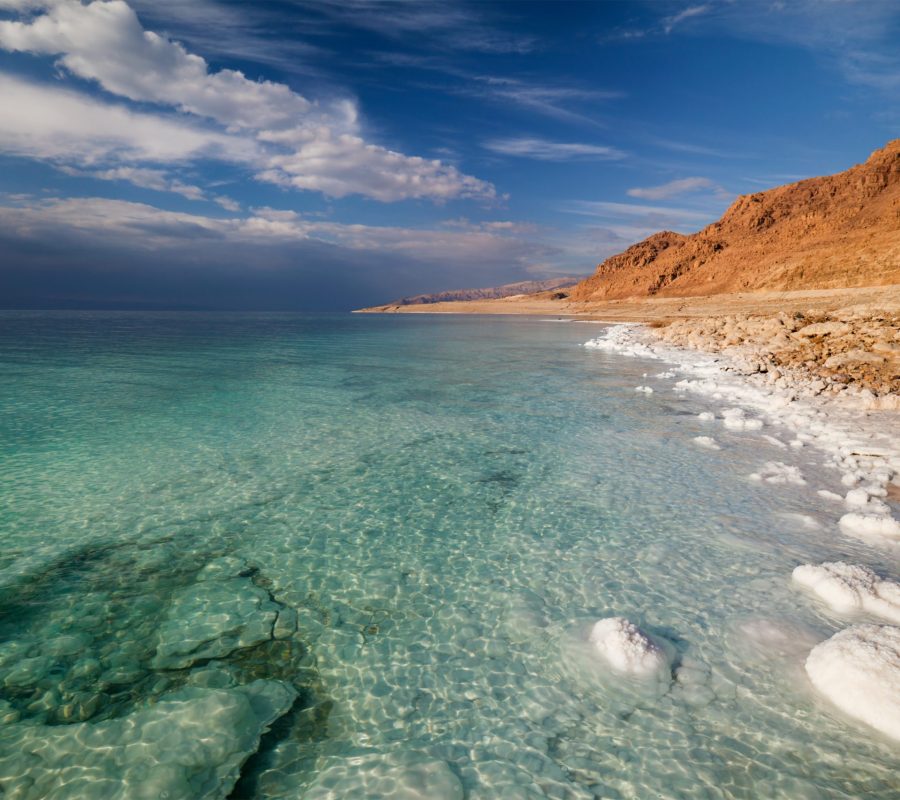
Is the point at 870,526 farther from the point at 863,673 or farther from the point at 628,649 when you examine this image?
the point at 628,649

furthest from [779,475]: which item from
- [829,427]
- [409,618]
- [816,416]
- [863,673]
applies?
[409,618]

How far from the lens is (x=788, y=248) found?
107 m

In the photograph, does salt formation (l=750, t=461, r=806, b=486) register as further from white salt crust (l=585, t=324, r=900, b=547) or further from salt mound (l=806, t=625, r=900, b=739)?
salt mound (l=806, t=625, r=900, b=739)

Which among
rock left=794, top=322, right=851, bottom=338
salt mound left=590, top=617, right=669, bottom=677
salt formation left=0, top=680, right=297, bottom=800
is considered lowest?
salt formation left=0, top=680, right=297, bottom=800

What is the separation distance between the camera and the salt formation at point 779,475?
9.66 meters

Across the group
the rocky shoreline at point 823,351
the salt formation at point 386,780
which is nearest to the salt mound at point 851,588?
the salt formation at point 386,780

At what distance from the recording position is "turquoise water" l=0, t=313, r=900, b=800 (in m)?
4.01

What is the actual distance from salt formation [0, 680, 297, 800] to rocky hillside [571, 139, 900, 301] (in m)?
80.0

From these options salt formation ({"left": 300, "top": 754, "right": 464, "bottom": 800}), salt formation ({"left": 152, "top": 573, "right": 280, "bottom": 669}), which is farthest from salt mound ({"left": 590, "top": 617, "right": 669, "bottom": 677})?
salt formation ({"left": 152, "top": 573, "right": 280, "bottom": 669})

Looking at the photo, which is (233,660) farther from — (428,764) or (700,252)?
(700,252)

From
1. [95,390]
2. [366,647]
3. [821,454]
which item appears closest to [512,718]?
[366,647]

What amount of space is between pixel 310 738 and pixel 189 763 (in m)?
0.95

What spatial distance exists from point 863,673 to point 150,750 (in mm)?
6352

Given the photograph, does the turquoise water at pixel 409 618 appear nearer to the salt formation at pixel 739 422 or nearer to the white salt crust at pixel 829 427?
the white salt crust at pixel 829 427
